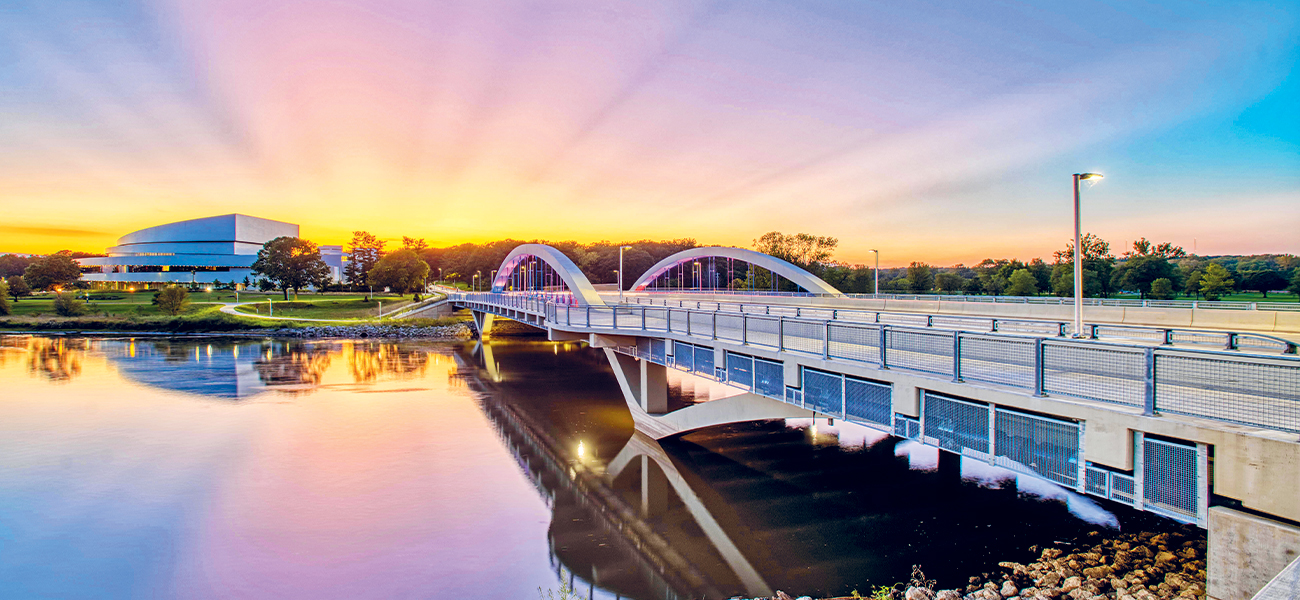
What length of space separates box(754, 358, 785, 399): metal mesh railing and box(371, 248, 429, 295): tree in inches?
2959

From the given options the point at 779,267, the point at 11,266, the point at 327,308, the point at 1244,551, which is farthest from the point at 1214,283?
the point at 11,266

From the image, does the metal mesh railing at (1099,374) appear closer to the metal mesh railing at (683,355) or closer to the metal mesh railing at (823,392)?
the metal mesh railing at (823,392)

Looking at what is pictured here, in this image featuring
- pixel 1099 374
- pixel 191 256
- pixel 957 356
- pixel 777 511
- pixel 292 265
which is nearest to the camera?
pixel 1099 374

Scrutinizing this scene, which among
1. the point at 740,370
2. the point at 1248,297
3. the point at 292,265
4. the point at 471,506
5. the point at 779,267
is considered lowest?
the point at 471,506

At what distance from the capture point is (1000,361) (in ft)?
27.1

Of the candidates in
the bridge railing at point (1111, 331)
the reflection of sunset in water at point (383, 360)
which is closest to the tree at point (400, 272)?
the reflection of sunset in water at point (383, 360)

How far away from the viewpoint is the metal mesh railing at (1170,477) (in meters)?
6.05

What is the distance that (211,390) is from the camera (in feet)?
99.8

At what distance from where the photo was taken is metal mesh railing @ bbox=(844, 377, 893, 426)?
32.0ft

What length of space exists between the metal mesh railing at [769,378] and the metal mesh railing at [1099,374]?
17.8 ft

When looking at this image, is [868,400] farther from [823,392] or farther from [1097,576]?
[1097,576]

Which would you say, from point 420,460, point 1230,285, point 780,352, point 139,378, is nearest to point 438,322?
point 139,378

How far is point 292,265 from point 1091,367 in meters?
87.8

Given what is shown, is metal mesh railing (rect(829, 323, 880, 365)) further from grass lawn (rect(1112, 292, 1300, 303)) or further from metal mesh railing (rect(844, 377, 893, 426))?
grass lawn (rect(1112, 292, 1300, 303))
